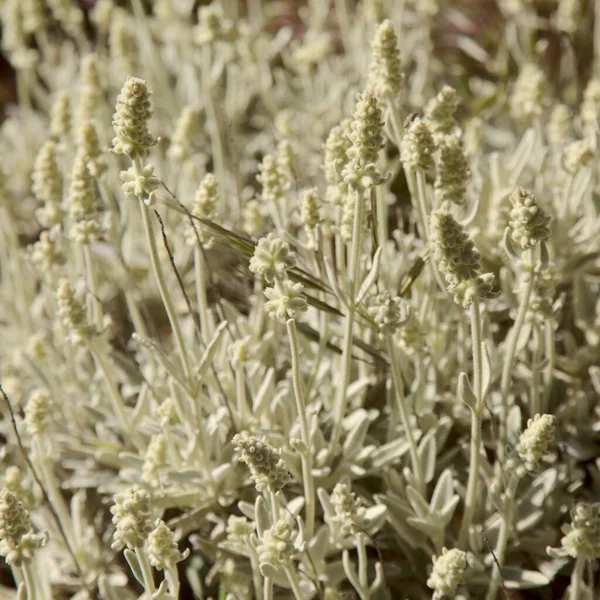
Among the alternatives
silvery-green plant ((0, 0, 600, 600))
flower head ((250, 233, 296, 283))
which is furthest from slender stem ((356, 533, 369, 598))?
flower head ((250, 233, 296, 283))

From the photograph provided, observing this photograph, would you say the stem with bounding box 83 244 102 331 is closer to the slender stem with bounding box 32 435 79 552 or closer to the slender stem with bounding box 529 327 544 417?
the slender stem with bounding box 32 435 79 552

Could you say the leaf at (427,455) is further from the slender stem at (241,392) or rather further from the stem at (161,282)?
the stem at (161,282)

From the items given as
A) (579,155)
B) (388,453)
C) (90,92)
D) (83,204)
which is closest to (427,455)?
(388,453)

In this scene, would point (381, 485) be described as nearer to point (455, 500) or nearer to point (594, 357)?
point (455, 500)

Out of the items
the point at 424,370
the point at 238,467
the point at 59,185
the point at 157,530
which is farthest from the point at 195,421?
the point at 59,185

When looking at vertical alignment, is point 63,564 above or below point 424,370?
below

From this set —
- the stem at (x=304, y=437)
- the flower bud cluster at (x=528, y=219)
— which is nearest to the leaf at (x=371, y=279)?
the stem at (x=304, y=437)
